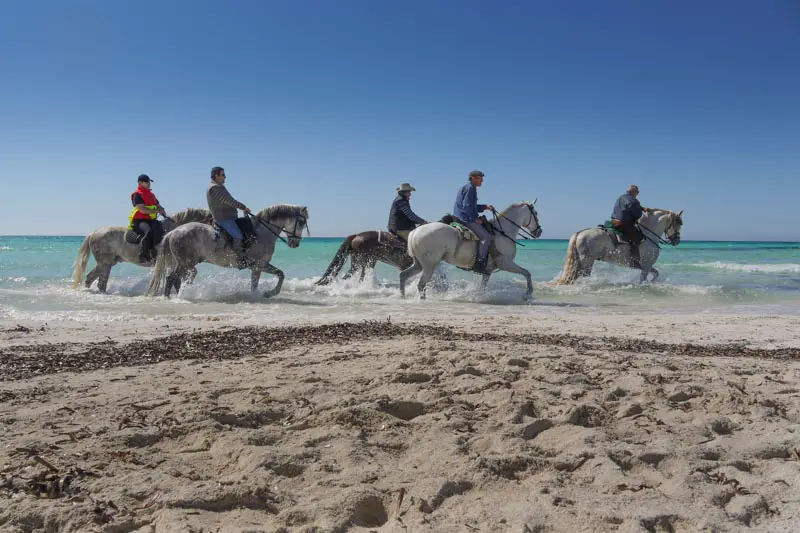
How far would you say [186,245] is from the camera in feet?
40.2

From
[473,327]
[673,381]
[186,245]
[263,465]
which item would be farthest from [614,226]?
[263,465]

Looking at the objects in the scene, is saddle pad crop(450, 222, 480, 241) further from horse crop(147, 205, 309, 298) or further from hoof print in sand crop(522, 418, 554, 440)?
hoof print in sand crop(522, 418, 554, 440)

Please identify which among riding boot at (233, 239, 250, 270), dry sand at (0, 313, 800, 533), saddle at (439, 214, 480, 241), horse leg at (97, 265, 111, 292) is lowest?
dry sand at (0, 313, 800, 533)

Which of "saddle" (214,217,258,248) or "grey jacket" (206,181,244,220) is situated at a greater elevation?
"grey jacket" (206,181,244,220)

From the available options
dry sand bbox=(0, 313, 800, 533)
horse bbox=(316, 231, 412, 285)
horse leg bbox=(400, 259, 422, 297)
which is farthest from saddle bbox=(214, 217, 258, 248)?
dry sand bbox=(0, 313, 800, 533)

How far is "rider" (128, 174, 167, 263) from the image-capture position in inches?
520

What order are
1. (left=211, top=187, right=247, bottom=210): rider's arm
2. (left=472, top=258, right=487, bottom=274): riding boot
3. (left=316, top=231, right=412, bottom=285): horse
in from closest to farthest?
(left=211, top=187, right=247, bottom=210): rider's arm → (left=472, top=258, right=487, bottom=274): riding boot → (left=316, top=231, right=412, bottom=285): horse

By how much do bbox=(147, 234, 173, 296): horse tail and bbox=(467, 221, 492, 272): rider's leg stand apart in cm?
620

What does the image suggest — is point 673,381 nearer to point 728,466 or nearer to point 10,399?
point 728,466

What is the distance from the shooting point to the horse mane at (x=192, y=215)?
1296cm

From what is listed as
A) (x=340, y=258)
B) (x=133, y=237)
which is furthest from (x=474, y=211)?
(x=133, y=237)

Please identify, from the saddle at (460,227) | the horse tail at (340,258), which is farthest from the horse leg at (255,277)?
the saddle at (460,227)

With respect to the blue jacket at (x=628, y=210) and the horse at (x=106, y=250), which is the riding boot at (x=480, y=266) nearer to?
the blue jacket at (x=628, y=210)

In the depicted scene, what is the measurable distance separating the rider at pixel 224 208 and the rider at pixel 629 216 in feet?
30.3
